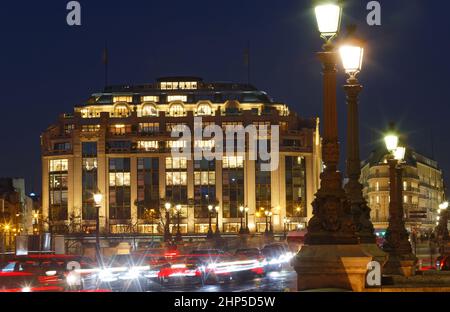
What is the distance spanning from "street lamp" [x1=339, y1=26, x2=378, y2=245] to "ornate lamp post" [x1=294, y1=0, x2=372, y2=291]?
424cm

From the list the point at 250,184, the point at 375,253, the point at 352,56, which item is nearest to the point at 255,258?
the point at 375,253

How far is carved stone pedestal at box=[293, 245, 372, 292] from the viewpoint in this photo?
1739cm

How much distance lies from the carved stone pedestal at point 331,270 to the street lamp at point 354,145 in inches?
199

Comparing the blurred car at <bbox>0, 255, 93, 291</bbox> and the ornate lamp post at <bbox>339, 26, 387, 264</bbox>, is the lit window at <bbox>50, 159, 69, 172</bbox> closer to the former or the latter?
the blurred car at <bbox>0, 255, 93, 291</bbox>

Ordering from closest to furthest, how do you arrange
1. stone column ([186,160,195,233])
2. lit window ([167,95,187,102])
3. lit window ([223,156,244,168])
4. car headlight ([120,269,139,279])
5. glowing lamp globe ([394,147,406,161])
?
glowing lamp globe ([394,147,406,161]), car headlight ([120,269,139,279]), stone column ([186,160,195,233]), lit window ([223,156,244,168]), lit window ([167,95,187,102])

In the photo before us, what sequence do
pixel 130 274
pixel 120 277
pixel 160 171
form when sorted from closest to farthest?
pixel 120 277, pixel 130 274, pixel 160 171

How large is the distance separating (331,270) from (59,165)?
156935mm

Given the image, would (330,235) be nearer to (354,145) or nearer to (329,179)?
(329,179)

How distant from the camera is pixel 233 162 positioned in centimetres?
16975

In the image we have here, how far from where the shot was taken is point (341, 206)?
1852cm

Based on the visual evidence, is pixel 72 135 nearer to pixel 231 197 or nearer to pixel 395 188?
pixel 231 197

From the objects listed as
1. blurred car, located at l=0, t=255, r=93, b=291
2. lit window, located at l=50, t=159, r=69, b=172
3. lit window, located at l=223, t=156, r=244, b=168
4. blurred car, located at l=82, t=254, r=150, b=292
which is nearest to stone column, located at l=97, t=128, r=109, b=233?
lit window, located at l=50, t=159, r=69, b=172

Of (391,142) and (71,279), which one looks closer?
(391,142)
